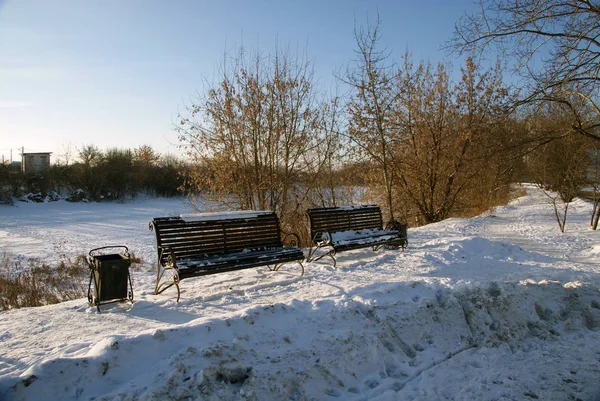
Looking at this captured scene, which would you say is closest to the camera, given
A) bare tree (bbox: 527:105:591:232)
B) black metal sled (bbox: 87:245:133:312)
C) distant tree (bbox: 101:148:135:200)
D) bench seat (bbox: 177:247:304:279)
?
black metal sled (bbox: 87:245:133:312)

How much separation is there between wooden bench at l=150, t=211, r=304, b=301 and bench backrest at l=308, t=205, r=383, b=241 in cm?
A: 88

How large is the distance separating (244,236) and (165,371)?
329 centimetres

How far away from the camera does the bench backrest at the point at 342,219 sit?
7199mm

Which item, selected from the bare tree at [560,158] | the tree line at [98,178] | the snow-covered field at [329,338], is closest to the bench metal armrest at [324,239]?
the snow-covered field at [329,338]

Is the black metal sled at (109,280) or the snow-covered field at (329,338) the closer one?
the snow-covered field at (329,338)

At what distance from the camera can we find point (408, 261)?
6.99m

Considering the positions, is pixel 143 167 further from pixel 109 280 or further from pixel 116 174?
pixel 109 280

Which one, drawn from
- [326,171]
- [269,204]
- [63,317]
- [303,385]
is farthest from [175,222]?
[326,171]

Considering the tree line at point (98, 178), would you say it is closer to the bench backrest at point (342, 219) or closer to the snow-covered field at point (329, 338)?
the bench backrest at point (342, 219)

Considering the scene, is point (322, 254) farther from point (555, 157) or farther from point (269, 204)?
point (555, 157)

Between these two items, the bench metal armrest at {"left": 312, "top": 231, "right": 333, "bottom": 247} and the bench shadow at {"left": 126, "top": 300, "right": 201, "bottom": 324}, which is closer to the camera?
the bench shadow at {"left": 126, "top": 300, "right": 201, "bottom": 324}

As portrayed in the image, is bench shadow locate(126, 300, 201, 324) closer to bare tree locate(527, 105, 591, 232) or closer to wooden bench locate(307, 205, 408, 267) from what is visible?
wooden bench locate(307, 205, 408, 267)

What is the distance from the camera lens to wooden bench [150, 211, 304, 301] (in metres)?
5.16

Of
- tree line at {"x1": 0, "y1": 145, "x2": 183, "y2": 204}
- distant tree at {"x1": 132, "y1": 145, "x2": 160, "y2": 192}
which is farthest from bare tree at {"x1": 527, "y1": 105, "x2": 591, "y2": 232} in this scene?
distant tree at {"x1": 132, "y1": 145, "x2": 160, "y2": 192}
